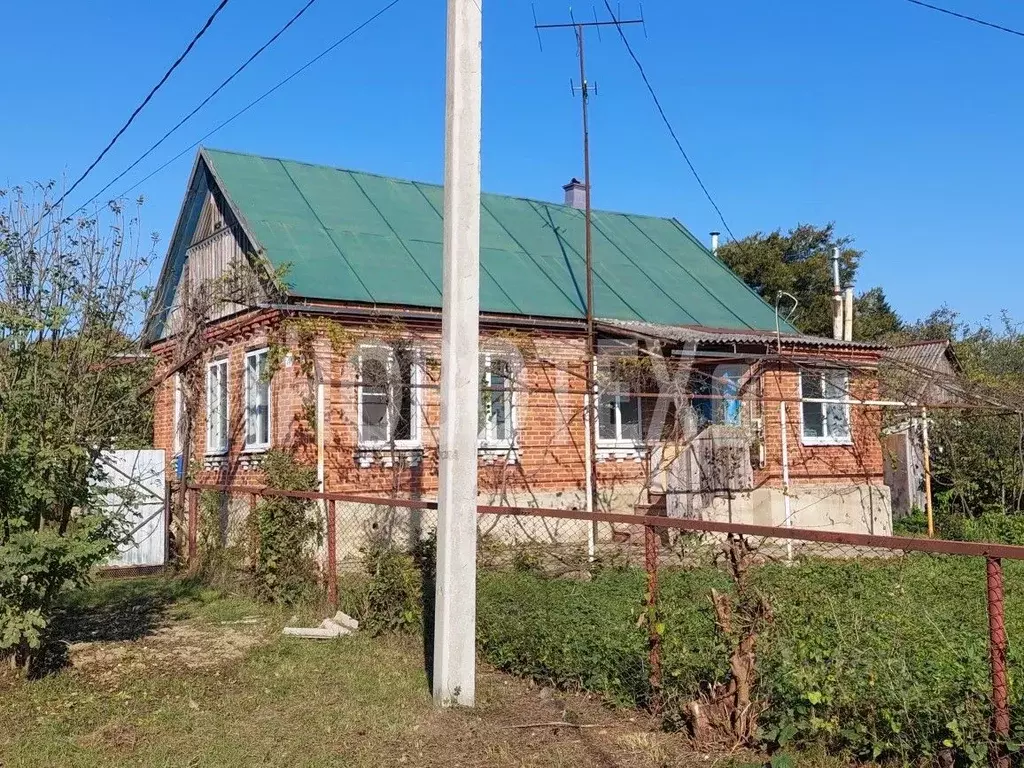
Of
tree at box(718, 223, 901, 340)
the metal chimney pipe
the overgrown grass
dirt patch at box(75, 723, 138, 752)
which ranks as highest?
tree at box(718, 223, 901, 340)

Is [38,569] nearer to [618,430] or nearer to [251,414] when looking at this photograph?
[251,414]

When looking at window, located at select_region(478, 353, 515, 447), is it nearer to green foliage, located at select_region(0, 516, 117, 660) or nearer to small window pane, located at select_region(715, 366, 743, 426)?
small window pane, located at select_region(715, 366, 743, 426)

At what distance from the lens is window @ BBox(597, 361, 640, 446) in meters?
15.6

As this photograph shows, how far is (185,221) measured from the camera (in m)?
16.4

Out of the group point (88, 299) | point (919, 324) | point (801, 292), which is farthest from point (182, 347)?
point (919, 324)

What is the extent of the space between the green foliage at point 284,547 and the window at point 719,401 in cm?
711

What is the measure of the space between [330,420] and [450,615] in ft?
23.6

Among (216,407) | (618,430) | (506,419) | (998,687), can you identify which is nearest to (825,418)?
(618,430)

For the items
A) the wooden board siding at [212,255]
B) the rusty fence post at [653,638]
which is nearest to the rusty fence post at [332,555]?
the rusty fence post at [653,638]

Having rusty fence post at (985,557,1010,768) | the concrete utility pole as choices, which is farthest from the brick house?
rusty fence post at (985,557,1010,768)

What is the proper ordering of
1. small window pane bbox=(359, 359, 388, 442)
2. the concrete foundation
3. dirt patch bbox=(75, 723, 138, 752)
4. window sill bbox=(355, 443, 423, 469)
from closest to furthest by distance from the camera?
dirt patch bbox=(75, 723, 138, 752) → window sill bbox=(355, 443, 423, 469) → small window pane bbox=(359, 359, 388, 442) → the concrete foundation

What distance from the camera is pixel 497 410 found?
1456 cm

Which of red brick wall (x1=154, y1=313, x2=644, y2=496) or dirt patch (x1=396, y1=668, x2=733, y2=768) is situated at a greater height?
red brick wall (x1=154, y1=313, x2=644, y2=496)

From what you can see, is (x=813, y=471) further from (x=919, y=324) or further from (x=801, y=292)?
(x=919, y=324)
